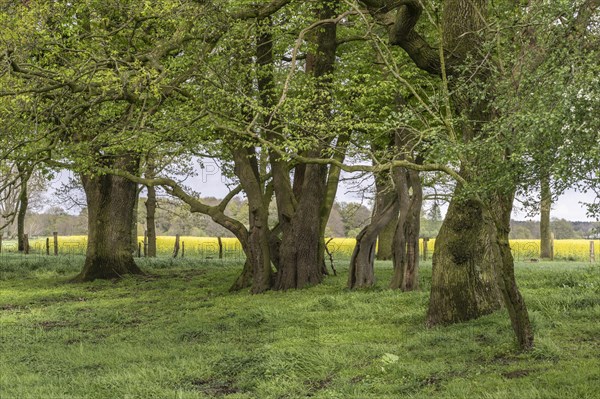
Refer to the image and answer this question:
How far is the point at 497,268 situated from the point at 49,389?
690 cm

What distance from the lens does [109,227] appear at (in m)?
26.5

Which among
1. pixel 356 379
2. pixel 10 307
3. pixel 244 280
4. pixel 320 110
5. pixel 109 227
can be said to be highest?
pixel 320 110

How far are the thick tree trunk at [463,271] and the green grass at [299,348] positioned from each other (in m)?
0.49

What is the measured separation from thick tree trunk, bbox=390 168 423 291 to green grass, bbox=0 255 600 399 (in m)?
0.98

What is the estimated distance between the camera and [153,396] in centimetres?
874

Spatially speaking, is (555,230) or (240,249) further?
(555,230)

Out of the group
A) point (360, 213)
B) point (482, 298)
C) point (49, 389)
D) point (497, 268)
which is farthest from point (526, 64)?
point (360, 213)

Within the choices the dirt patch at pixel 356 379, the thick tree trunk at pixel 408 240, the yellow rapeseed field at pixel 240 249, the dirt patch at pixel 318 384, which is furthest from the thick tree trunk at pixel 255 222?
the yellow rapeseed field at pixel 240 249

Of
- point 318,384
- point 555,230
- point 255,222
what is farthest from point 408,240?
point 555,230

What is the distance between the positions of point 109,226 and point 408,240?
1366cm

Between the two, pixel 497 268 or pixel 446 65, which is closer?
pixel 497 268

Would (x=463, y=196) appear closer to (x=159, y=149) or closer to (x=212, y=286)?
(x=212, y=286)

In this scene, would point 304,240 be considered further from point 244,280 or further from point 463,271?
point 463,271

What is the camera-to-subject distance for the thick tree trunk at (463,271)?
1307 centimetres
